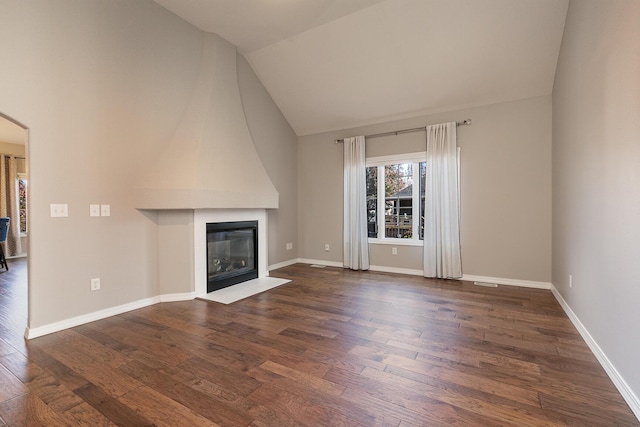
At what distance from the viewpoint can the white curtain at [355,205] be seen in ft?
16.8

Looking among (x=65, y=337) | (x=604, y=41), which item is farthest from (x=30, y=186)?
(x=604, y=41)

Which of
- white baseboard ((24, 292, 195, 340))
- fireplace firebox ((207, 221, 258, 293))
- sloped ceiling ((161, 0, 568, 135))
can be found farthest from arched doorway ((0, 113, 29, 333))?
sloped ceiling ((161, 0, 568, 135))

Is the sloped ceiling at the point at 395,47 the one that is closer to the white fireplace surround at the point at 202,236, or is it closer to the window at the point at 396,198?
the window at the point at 396,198

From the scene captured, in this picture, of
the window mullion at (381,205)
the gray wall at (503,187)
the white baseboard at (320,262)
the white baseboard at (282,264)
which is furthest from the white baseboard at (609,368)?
the white baseboard at (282,264)

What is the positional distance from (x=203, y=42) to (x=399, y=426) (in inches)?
180

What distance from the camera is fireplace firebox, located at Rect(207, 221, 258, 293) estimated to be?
3930 millimetres

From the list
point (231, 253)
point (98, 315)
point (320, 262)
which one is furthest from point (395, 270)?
point (98, 315)

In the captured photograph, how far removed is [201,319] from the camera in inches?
116

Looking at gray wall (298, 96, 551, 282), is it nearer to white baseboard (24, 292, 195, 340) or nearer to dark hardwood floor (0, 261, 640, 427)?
dark hardwood floor (0, 261, 640, 427)

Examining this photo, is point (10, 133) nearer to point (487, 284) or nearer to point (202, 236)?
point (202, 236)

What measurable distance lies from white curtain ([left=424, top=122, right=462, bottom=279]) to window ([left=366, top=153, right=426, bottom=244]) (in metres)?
0.27

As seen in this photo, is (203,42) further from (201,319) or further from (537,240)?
(537,240)

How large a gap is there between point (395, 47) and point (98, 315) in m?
4.60

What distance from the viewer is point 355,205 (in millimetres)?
5141
